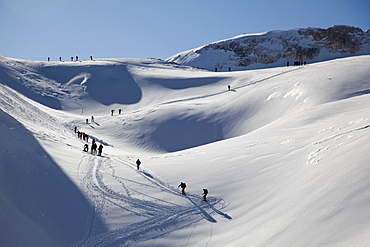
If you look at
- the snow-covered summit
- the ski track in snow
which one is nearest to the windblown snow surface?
the ski track in snow

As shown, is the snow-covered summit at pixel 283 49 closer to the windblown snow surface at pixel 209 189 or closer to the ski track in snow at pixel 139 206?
the windblown snow surface at pixel 209 189

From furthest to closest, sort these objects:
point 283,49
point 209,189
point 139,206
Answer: point 283,49, point 209,189, point 139,206

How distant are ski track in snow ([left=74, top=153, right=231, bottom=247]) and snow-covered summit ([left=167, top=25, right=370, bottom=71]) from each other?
6273 cm

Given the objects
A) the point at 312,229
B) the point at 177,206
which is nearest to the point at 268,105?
the point at 177,206

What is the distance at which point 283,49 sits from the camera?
80312 millimetres

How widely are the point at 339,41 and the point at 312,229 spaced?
83.9 m

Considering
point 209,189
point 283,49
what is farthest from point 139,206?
point 283,49

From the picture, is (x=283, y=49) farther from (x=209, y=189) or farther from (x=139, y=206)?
(x=139, y=206)

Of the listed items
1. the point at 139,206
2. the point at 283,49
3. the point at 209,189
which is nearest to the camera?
the point at 139,206

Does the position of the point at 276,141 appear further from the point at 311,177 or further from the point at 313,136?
the point at 311,177

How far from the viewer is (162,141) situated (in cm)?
3011

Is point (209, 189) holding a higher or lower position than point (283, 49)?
lower

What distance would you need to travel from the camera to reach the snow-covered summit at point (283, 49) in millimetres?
76938

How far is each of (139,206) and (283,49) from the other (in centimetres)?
7752
